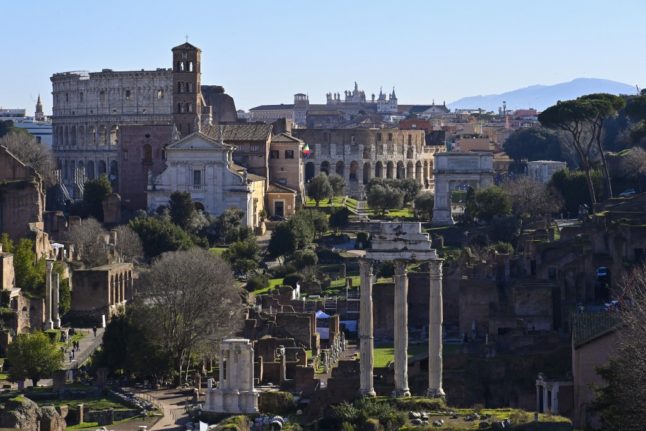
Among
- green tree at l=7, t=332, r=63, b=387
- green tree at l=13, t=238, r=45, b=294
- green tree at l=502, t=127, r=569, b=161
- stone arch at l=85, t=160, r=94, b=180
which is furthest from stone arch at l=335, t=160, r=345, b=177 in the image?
green tree at l=7, t=332, r=63, b=387

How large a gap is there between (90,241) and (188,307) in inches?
841

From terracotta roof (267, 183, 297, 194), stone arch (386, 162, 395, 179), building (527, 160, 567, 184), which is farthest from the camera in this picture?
stone arch (386, 162, 395, 179)

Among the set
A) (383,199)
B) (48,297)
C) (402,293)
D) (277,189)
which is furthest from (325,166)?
(402,293)

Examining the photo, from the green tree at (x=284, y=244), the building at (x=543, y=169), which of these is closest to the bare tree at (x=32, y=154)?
the green tree at (x=284, y=244)

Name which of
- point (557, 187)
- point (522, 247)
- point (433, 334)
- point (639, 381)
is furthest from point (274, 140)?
point (639, 381)

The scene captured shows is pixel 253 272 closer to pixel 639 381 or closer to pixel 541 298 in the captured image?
pixel 541 298

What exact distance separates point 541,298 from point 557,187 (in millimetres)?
27324

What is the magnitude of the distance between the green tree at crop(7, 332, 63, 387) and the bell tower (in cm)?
4734

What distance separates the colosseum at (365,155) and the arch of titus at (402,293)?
76.9 metres

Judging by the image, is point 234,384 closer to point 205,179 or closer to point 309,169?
point 205,179

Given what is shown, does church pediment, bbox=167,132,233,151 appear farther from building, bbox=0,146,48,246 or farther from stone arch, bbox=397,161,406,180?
stone arch, bbox=397,161,406,180

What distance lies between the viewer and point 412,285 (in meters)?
63.7

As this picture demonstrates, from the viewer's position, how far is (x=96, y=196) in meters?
91.9

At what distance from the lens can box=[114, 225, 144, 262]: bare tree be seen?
247 ft
